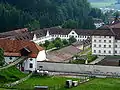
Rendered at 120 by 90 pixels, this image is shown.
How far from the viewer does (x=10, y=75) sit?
31.9m

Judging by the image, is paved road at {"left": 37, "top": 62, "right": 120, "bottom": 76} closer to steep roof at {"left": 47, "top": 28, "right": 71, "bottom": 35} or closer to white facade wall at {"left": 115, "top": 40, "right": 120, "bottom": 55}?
white facade wall at {"left": 115, "top": 40, "right": 120, "bottom": 55}

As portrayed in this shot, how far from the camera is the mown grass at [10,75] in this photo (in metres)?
31.1

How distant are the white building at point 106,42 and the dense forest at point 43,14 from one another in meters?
18.5

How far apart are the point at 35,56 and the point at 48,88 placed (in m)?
6.98

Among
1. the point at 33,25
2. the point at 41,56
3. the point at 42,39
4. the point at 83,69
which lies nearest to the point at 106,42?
the point at 41,56

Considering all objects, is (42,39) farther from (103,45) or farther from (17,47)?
(17,47)

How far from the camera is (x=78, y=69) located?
111 feet

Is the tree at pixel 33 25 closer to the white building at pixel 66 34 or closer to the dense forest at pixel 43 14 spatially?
the dense forest at pixel 43 14

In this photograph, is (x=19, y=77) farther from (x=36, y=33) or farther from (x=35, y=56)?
(x=36, y=33)

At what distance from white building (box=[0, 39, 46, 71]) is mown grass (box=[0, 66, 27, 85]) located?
142 centimetres

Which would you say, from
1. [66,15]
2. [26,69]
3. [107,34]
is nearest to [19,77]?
[26,69]

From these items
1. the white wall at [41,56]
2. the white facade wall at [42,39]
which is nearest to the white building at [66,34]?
the white facade wall at [42,39]

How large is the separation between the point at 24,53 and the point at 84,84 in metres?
7.33

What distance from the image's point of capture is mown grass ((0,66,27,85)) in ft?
102
